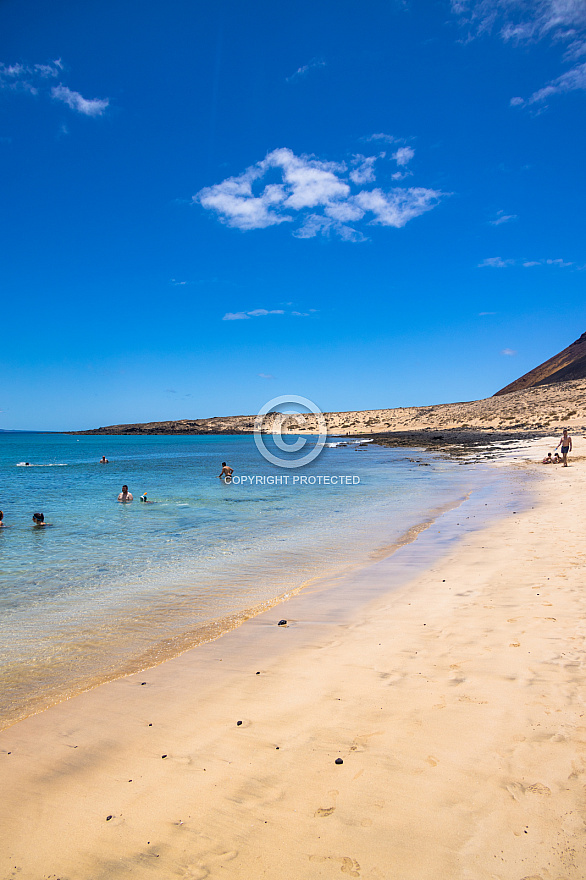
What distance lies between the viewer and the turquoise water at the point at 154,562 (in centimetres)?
579

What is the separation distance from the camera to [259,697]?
4.40 m

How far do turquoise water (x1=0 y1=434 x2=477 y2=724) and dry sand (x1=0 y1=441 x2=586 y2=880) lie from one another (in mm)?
980

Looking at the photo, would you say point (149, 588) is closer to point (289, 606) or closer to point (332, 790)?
Result: point (289, 606)

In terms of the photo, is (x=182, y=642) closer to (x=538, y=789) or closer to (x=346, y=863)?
(x=346, y=863)

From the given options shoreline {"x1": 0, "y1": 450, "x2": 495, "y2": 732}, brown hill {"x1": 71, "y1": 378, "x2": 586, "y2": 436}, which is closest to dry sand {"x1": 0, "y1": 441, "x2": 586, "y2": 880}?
shoreline {"x1": 0, "y1": 450, "x2": 495, "y2": 732}

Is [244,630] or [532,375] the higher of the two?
[532,375]

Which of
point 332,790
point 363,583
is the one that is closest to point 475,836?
point 332,790

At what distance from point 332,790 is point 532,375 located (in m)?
162

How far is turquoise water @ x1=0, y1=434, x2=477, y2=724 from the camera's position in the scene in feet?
19.0

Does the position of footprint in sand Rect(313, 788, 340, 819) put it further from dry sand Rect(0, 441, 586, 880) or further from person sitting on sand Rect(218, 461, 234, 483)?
person sitting on sand Rect(218, 461, 234, 483)

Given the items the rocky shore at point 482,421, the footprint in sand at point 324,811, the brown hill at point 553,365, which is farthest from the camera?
the brown hill at point 553,365

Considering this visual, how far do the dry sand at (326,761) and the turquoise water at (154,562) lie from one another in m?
0.98

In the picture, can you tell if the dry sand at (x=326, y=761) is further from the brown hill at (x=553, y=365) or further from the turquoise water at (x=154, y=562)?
the brown hill at (x=553, y=365)

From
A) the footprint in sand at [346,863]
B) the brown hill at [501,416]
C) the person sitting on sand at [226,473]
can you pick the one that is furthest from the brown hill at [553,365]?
the footprint in sand at [346,863]
